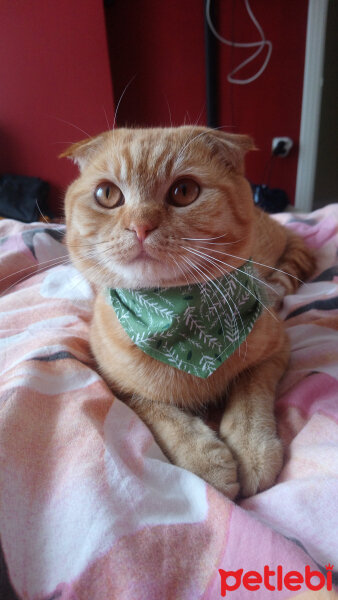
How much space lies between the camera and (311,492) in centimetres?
58

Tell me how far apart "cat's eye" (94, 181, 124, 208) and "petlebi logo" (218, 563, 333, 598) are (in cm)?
63

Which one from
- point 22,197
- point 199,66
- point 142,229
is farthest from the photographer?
point 199,66

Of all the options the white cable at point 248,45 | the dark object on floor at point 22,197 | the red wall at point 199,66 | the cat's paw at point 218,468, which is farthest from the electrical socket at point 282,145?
the cat's paw at point 218,468

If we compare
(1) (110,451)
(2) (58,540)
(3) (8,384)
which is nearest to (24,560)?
(2) (58,540)

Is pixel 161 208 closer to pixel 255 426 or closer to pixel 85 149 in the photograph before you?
pixel 85 149

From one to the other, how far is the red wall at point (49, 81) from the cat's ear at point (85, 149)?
180 cm

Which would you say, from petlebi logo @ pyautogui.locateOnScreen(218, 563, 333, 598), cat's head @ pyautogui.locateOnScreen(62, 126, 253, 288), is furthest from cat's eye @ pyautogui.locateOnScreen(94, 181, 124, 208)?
petlebi logo @ pyautogui.locateOnScreen(218, 563, 333, 598)

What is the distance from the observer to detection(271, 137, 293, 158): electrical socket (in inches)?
114

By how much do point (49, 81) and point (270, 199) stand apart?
1.71 metres

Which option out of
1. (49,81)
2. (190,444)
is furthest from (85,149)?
(49,81)

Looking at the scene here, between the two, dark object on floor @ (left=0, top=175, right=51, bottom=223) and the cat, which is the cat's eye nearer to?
the cat

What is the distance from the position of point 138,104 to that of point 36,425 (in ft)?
9.38

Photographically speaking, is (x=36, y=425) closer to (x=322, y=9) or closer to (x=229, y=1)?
(x=322, y=9)

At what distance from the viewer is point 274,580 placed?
0.47 metres
